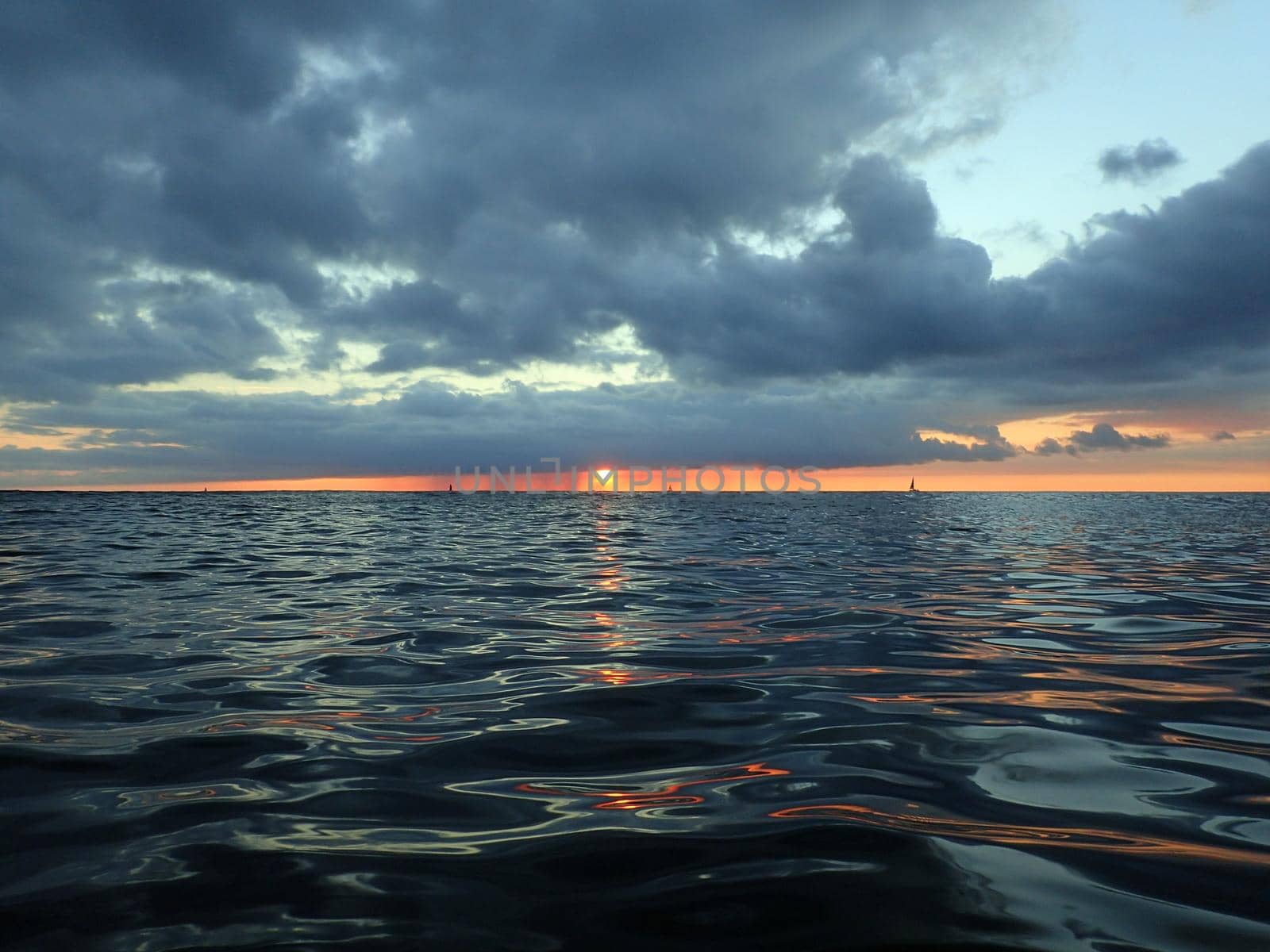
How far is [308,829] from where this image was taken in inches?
153

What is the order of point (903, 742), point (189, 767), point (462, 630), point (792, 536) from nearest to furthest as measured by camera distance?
point (189, 767) < point (903, 742) < point (462, 630) < point (792, 536)

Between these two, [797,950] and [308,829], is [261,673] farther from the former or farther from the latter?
[797,950]

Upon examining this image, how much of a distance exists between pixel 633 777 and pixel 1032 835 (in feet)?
7.27

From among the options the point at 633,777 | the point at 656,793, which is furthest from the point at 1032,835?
the point at 633,777

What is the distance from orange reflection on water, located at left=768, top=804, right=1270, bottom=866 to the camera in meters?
3.59

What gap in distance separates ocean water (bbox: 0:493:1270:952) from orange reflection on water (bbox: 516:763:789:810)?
3cm

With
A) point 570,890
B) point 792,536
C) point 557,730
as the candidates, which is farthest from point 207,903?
point 792,536

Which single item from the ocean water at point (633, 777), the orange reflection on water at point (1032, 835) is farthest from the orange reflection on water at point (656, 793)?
the orange reflection on water at point (1032, 835)

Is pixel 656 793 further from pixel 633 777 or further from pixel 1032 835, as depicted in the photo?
pixel 1032 835

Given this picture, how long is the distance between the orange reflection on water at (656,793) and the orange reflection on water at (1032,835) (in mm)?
547

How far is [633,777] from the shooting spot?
4723mm

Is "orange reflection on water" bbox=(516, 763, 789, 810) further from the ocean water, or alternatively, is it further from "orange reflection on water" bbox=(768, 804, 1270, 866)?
"orange reflection on water" bbox=(768, 804, 1270, 866)

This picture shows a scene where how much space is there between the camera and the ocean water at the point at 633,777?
3053mm

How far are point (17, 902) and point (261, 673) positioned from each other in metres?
4.39
